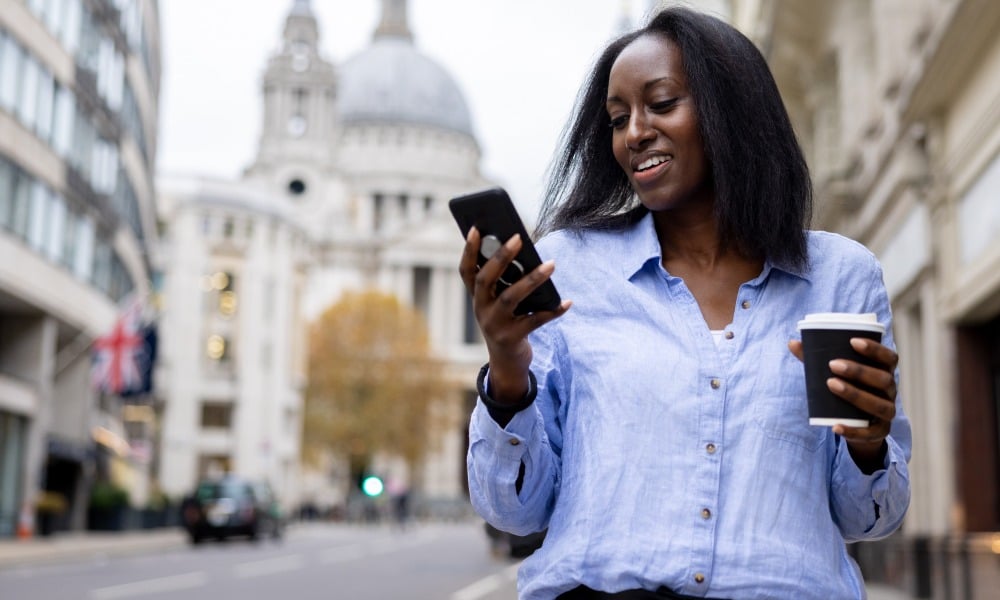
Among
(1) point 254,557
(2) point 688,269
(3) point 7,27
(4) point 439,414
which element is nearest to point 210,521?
(1) point 254,557

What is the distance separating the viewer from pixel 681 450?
2.38 m

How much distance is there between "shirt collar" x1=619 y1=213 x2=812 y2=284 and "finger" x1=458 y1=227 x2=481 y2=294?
39 cm

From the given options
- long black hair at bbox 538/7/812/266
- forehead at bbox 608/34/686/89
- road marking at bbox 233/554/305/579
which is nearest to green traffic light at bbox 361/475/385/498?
long black hair at bbox 538/7/812/266

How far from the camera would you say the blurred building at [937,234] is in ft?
48.1

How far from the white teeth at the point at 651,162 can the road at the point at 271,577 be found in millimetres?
7808

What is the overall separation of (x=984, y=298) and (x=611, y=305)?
1390 centimetres

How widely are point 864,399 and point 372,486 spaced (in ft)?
12.9

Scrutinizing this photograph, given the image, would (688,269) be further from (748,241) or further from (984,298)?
(984,298)

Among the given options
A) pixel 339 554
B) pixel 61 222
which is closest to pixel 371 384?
pixel 61 222

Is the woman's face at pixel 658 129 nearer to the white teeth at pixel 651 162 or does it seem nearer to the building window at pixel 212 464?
the white teeth at pixel 651 162

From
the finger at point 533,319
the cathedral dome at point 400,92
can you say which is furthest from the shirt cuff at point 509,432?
the cathedral dome at point 400,92

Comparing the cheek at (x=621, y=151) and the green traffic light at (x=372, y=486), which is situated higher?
the cheek at (x=621, y=151)

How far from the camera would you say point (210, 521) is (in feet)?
110

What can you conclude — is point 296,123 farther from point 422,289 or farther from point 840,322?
point 840,322
